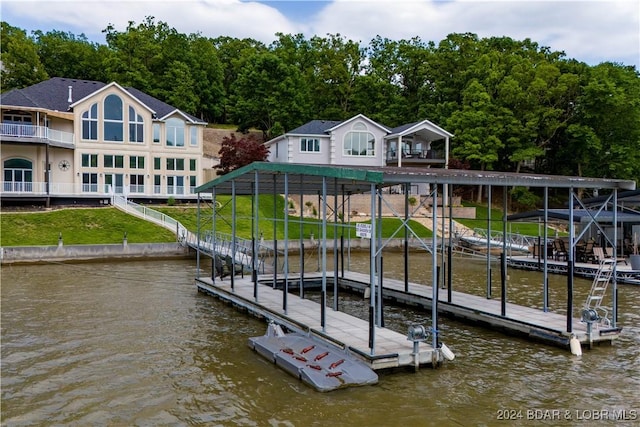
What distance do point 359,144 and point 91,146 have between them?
81.4 ft

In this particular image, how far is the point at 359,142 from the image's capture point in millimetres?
53844

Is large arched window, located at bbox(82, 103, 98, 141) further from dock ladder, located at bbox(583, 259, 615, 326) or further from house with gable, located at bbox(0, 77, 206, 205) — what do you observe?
dock ladder, located at bbox(583, 259, 615, 326)

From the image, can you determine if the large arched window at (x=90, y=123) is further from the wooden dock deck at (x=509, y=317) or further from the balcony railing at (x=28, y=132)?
the wooden dock deck at (x=509, y=317)

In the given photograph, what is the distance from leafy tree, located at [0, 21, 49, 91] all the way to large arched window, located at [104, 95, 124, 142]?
84.3 ft

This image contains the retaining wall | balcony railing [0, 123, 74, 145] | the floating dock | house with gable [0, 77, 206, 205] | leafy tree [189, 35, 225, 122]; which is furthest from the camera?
leafy tree [189, 35, 225, 122]

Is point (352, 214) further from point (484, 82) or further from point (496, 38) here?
point (496, 38)

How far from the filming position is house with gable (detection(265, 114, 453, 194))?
5250 cm

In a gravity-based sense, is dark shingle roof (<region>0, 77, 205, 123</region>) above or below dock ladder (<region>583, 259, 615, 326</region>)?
above

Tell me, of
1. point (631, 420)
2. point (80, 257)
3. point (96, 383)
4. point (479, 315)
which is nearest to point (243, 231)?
point (80, 257)

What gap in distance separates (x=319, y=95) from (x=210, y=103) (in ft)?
54.7

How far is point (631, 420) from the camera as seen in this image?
9578 millimetres

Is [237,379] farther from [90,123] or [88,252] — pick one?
[90,123]

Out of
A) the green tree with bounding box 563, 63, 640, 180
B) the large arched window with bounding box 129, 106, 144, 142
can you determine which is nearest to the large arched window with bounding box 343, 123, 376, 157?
the large arched window with bounding box 129, 106, 144, 142

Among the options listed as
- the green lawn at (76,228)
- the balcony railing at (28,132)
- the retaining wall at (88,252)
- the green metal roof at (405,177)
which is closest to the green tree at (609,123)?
the green metal roof at (405,177)
